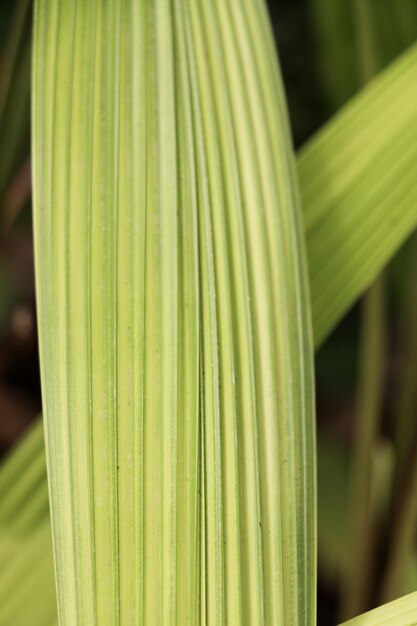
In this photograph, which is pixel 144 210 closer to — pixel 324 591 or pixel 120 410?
pixel 120 410

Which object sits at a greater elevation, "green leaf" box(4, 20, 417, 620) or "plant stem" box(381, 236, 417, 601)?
"green leaf" box(4, 20, 417, 620)

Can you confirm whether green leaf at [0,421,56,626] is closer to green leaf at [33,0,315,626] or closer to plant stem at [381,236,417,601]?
green leaf at [33,0,315,626]

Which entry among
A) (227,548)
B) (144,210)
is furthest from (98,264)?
(227,548)

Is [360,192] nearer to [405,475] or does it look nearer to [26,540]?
[405,475]

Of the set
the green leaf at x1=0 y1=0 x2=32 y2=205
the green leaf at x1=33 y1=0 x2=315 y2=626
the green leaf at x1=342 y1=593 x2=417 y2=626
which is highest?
the green leaf at x1=0 y1=0 x2=32 y2=205

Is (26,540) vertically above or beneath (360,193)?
beneath

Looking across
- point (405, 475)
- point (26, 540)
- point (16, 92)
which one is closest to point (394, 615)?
point (405, 475)

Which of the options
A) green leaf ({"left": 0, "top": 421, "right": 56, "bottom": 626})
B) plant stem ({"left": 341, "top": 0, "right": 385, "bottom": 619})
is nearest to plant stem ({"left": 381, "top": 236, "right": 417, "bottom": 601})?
plant stem ({"left": 341, "top": 0, "right": 385, "bottom": 619})
